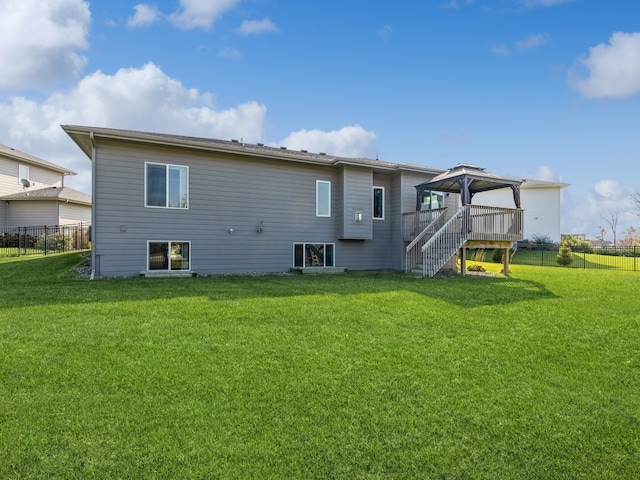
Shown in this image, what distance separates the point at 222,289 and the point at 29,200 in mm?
19979

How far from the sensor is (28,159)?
2381 centimetres

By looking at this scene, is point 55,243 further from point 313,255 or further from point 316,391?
point 316,391

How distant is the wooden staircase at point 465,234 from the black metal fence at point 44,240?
15.5 m

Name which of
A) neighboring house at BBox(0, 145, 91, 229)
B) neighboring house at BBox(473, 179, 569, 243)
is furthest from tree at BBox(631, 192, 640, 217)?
neighboring house at BBox(0, 145, 91, 229)

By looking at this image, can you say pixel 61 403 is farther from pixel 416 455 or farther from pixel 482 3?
pixel 482 3

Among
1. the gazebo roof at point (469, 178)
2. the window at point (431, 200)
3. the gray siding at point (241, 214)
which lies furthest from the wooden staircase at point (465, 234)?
the gray siding at point (241, 214)

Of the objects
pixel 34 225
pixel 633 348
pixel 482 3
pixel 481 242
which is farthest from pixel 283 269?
pixel 34 225

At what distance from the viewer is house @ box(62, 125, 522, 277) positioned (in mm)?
10477

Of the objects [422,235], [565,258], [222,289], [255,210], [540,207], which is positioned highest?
[540,207]

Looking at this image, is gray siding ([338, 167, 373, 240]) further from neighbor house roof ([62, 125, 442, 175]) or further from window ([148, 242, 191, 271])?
window ([148, 242, 191, 271])

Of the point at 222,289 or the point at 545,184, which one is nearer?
the point at 222,289

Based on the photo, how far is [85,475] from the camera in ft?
7.53

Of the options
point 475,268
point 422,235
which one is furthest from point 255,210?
point 475,268

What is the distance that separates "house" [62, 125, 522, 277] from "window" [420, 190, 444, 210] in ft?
0.13
